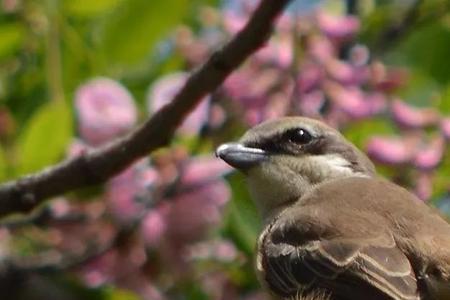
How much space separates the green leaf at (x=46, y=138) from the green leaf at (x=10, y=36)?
33 cm

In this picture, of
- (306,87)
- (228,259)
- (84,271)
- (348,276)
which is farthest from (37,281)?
(348,276)

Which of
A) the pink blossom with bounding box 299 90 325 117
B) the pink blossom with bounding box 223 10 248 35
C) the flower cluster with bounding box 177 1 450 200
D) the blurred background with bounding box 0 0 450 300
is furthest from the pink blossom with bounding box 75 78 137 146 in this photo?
the pink blossom with bounding box 299 90 325 117

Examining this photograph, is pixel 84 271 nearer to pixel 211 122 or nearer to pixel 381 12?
pixel 211 122

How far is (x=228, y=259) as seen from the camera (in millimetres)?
4945

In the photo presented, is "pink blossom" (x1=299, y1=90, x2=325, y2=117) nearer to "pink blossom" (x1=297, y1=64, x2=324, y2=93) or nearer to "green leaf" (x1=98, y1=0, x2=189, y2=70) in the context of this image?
"pink blossom" (x1=297, y1=64, x2=324, y2=93)

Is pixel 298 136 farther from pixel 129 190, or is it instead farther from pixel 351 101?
pixel 129 190

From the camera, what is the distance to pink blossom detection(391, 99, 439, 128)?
4848 mm

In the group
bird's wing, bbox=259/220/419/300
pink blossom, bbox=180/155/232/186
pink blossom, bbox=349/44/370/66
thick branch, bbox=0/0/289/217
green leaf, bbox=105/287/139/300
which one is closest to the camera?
thick branch, bbox=0/0/289/217

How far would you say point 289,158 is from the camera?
4547 mm

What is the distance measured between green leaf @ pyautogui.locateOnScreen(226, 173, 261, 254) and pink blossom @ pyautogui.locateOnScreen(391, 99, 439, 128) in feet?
1.55

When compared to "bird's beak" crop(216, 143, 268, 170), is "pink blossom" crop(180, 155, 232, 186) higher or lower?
lower

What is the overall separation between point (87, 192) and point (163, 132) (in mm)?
1215

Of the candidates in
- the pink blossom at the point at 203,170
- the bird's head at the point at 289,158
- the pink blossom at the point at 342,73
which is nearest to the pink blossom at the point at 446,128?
the bird's head at the point at 289,158

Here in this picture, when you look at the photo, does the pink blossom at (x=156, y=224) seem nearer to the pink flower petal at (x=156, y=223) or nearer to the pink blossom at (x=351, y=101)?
the pink flower petal at (x=156, y=223)
